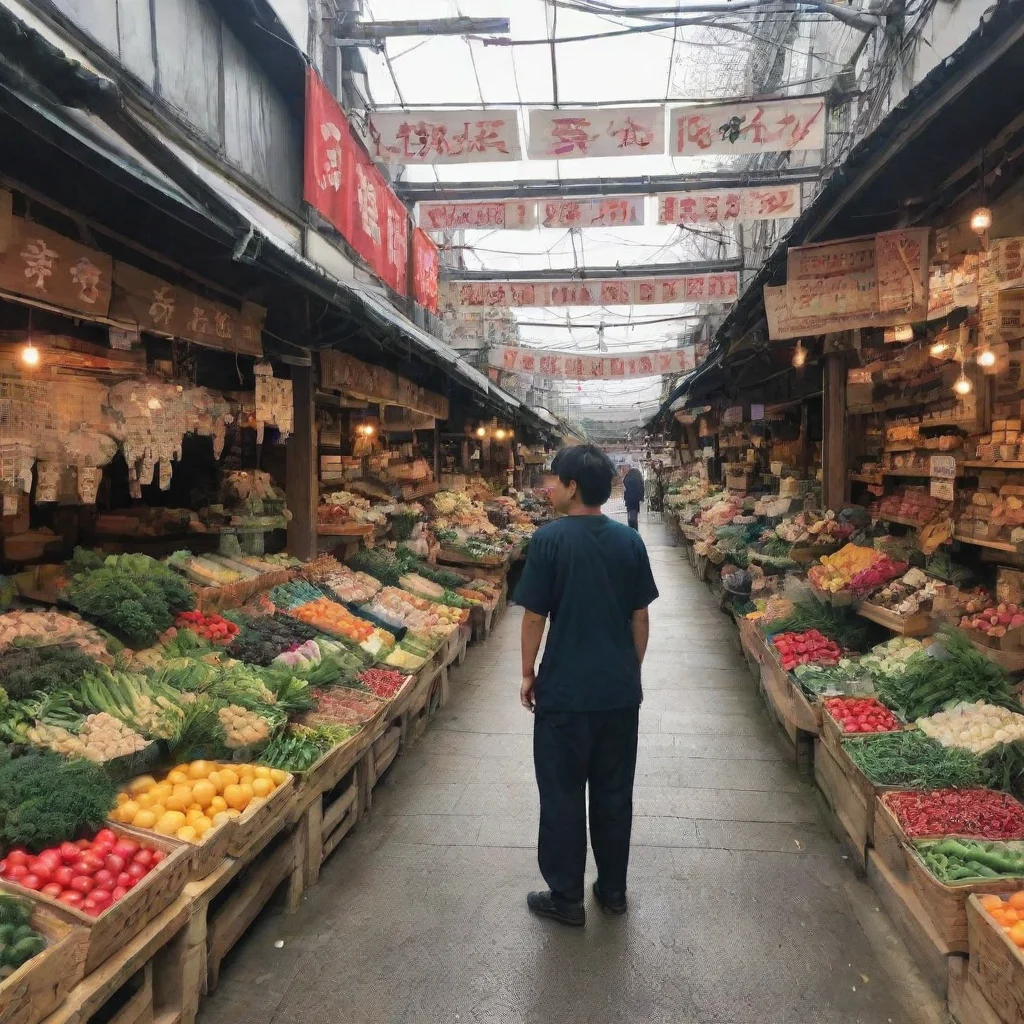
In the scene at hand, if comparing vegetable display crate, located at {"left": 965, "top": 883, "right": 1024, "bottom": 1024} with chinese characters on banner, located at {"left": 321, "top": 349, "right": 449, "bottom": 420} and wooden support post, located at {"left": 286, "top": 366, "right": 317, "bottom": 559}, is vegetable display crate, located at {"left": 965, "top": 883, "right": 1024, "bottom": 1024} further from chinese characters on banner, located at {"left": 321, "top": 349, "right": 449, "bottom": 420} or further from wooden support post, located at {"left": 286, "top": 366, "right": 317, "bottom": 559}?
wooden support post, located at {"left": 286, "top": 366, "right": 317, "bottom": 559}

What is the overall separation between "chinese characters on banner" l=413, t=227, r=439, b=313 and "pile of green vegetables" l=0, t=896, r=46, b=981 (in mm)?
9628

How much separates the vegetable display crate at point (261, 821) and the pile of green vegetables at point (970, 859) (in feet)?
9.60

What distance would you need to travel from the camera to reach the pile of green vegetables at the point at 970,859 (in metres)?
3.03

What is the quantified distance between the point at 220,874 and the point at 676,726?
4.36 m

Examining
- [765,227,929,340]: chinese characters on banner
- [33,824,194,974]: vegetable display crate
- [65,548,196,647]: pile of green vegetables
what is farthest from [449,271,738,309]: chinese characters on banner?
[33,824,194,974]: vegetable display crate

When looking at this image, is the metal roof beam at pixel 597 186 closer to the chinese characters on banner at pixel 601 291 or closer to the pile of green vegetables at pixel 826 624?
the chinese characters on banner at pixel 601 291

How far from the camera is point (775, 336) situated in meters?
5.52

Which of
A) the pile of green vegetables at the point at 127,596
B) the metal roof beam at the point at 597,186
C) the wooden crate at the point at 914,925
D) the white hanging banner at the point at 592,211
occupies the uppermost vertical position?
the metal roof beam at the point at 597,186

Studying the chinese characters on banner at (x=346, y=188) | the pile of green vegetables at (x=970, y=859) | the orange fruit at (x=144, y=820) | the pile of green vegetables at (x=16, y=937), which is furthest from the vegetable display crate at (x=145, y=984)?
the chinese characters on banner at (x=346, y=188)

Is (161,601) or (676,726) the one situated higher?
(161,601)

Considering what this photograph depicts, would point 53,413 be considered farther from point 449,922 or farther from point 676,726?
point 676,726

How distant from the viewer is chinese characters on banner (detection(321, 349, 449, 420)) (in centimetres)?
719

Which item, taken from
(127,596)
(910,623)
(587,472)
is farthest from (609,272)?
(587,472)

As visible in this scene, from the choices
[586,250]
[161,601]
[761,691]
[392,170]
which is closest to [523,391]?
[586,250]
